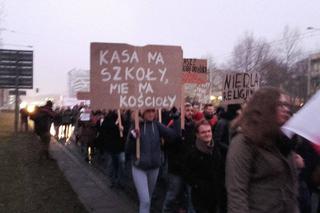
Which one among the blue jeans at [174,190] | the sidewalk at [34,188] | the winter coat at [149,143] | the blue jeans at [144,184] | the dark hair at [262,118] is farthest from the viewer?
the sidewalk at [34,188]

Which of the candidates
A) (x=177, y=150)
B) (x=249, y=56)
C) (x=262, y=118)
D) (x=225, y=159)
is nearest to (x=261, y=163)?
(x=262, y=118)

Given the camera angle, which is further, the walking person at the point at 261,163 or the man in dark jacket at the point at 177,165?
the man in dark jacket at the point at 177,165

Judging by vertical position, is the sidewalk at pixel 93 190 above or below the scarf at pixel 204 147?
below

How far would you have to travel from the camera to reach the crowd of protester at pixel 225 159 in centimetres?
385

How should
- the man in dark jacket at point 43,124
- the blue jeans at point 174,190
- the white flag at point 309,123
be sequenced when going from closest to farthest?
1. the white flag at point 309,123
2. the blue jeans at point 174,190
3. the man in dark jacket at point 43,124

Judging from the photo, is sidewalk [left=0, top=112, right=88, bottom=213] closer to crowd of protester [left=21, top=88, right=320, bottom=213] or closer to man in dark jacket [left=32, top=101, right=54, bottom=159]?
man in dark jacket [left=32, top=101, right=54, bottom=159]

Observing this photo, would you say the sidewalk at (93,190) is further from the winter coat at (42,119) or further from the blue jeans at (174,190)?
the blue jeans at (174,190)

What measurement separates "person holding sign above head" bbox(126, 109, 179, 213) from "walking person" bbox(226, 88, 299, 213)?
145 inches

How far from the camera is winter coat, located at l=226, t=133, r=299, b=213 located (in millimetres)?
3842

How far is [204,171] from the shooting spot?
20.9 ft

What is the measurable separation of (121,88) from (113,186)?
3718 mm

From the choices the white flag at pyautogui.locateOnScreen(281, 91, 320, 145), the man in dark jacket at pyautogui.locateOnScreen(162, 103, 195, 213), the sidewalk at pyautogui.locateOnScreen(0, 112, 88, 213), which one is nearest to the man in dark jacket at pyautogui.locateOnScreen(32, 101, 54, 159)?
the sidewalk at pyautogui.locateOnScreen(0, 112, 88, 213)

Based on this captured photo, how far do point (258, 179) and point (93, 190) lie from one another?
801 cm

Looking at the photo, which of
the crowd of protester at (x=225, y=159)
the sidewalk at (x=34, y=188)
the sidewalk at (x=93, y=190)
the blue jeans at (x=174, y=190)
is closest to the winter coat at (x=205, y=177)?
the crowd of protester at (x=225, y=159)
